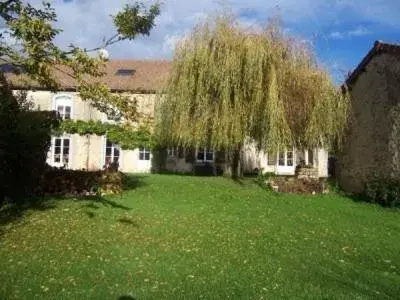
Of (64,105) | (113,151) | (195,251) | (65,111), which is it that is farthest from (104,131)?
(195,251)

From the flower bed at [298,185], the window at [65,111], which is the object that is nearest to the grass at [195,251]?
the flower bed at [298,185]

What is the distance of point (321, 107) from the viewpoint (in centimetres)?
2247

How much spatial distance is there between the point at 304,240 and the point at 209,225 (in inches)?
89.7

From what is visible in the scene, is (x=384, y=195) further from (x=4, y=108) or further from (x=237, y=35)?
(x=4, y=108)

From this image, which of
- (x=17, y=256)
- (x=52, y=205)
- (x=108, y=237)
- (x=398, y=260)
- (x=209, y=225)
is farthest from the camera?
(x=52, y=205)

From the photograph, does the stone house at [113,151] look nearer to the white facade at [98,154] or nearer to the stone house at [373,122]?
the white facade at [98,154]

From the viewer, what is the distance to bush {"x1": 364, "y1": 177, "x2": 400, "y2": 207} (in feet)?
62.3

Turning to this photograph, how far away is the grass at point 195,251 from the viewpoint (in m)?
8.05

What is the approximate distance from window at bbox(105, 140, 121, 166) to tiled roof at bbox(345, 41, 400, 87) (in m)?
16.8

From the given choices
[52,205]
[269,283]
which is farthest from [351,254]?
[52,205]

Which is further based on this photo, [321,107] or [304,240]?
[321,107]

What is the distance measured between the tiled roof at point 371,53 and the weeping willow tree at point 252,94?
1192 mm

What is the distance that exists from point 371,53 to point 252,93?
16.9ft

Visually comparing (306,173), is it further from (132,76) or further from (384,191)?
(132,76)
